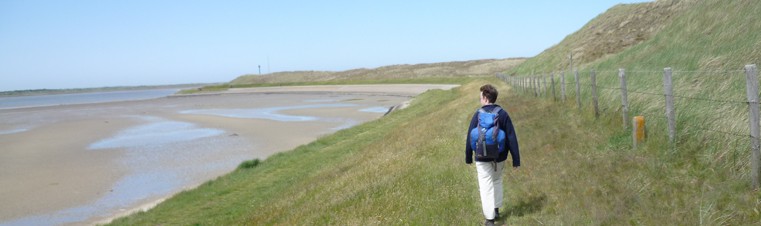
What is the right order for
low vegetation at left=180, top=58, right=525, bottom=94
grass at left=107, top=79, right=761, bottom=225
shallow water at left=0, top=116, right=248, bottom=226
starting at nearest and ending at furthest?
grass at left=107, top=79, right=761, bottom=225
shallow water at left=0, top=116, right=248, bottom=226
low vegetation at left=180, top=58, right=525, bottom=94

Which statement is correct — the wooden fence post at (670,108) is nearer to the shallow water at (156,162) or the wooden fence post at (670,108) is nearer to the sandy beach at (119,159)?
the sandy beach at (119,159)

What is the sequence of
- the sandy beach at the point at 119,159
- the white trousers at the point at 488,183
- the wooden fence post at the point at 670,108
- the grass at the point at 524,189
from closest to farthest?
the grass at the point at 524,189 → the white trousers at the point at 488,183 → the wooden fence post at the point at 670,108 → the sandy beach at the point at 119,159

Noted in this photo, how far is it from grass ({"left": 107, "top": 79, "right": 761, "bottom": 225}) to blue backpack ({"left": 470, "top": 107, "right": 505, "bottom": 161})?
0.93 m

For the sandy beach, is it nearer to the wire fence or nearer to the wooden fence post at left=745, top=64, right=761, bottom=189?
the wire fence

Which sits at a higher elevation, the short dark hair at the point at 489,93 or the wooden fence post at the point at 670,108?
the short dark hair at the point at 489,93

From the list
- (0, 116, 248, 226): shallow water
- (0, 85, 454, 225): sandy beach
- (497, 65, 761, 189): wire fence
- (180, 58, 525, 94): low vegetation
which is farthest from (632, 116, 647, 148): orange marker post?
(180, 58, 525, 94): low vegetation

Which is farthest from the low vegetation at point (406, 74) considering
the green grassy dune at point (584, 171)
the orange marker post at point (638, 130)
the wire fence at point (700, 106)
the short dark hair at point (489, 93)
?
the short dark hair at point (489, 93)

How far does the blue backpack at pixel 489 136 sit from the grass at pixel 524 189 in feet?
3.05

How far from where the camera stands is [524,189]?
27.2ft

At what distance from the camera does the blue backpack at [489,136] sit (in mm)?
6734

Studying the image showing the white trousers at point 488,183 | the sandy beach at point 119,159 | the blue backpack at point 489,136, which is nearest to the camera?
the blue backpack at point 489,136

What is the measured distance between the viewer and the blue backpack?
673 centimetres

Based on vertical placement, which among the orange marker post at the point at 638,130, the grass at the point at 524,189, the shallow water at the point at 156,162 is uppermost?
the orange marker post at the point at 638,130

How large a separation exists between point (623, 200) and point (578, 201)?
19.6 inches
